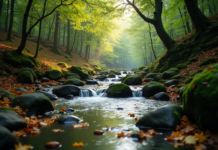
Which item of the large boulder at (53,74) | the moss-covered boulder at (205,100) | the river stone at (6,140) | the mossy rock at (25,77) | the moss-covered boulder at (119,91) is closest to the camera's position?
the river stone at (6,140)

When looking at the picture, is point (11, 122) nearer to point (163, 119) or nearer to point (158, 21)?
point (163, 119)

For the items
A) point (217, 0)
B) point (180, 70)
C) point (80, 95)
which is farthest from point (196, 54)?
point (217, 0)

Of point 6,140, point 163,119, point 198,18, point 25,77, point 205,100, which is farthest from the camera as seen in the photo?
point 198,18

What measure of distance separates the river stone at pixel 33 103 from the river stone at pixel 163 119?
122 inches

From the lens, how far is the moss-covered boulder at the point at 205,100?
2291 mm

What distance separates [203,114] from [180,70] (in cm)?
905

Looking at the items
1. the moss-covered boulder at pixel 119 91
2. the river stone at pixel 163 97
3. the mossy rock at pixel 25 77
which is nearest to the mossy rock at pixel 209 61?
the river stone at pixel 163 97

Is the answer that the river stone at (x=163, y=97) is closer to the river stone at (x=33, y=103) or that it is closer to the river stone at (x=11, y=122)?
the river stone at (x=33, y=103)

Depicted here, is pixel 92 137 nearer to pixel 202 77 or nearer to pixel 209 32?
pixel 202 77

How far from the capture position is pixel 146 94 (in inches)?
311

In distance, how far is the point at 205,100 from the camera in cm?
241

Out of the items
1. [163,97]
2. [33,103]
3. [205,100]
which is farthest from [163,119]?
[33,103]

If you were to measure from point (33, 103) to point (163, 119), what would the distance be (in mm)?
3876

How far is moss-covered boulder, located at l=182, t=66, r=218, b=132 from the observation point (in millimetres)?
2291
